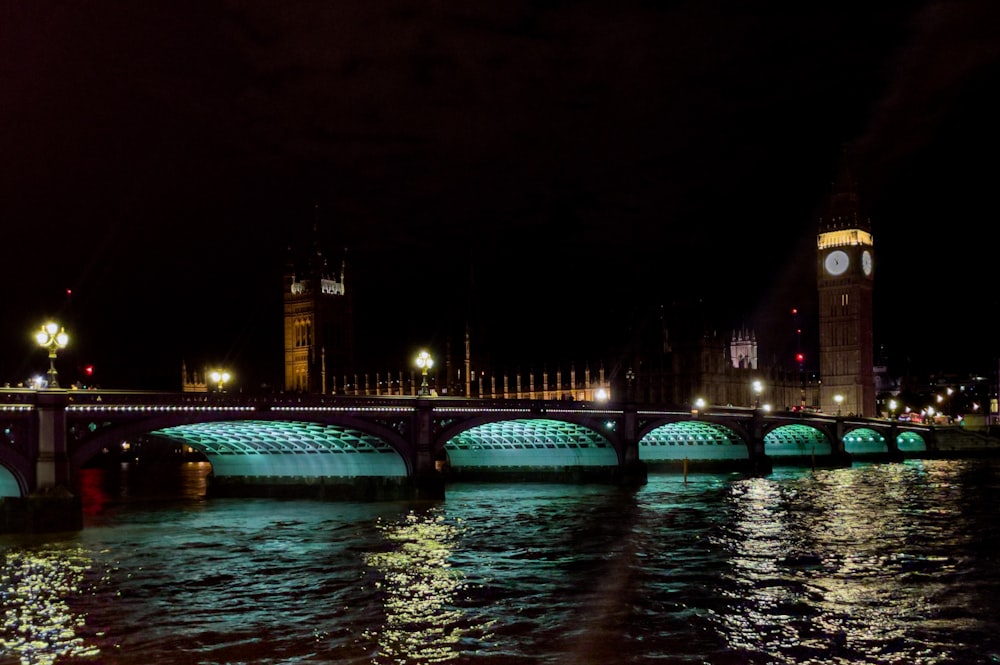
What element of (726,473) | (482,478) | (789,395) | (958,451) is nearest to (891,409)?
(789,395)

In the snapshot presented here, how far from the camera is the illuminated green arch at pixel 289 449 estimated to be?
5669 cm

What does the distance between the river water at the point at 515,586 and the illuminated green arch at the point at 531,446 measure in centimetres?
1870

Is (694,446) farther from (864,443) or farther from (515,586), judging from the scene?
(515,586)

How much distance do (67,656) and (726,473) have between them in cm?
7551

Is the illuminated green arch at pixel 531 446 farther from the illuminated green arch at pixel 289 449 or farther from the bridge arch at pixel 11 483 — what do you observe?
the bridge arch at pixel 11 483

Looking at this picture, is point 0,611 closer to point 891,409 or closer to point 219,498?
point 219,498

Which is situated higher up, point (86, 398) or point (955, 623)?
point (86, 398)

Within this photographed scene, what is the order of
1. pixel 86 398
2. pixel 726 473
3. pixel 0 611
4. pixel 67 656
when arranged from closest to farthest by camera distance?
1. pixel 67 656
2. pixel 0 611
3. pixel 86 398
4. pixel 726 473

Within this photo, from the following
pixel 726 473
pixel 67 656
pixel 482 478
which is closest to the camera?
pixel 67 656

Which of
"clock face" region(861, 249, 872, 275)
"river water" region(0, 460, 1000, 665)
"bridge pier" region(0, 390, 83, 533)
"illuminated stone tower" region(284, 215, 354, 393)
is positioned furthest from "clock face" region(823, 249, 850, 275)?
"bridge pier" region(0, 390, 83, 533)

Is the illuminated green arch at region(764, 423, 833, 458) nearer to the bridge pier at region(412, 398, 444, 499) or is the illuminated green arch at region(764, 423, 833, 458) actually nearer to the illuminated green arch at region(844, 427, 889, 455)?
the illuminated green arch at region(844, 427, 889, 455)

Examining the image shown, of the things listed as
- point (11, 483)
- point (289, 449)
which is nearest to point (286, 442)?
point (289, 449)

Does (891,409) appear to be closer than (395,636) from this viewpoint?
No

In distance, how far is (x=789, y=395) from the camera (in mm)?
155750
